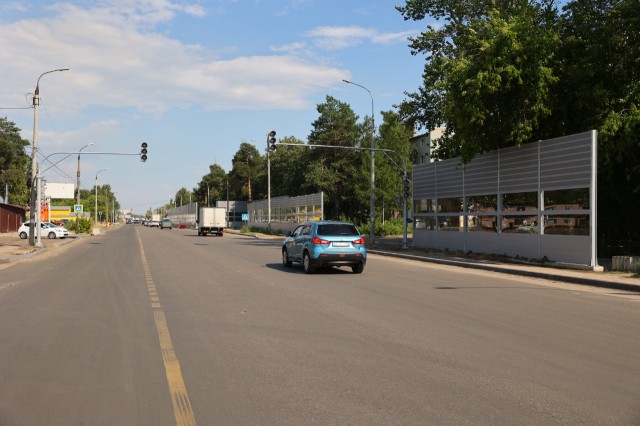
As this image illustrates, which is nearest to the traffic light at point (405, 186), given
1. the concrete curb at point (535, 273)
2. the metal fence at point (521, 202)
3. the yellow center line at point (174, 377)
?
the metal fence at point (521, 202)

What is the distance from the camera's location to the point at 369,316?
32.5 feet

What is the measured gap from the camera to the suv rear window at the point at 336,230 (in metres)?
17.7

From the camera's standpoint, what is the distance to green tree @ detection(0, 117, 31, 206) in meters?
87.9

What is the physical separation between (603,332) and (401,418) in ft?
17.3

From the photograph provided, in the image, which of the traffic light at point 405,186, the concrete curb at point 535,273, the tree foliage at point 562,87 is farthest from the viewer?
the traffic light at point 405,186

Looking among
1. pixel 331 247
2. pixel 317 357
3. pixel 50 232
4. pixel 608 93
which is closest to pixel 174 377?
pixel 317 357

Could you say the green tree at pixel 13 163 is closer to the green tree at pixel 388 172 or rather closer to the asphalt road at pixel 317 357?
the green tree at pixel 388 172

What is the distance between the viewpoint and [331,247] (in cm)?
1742

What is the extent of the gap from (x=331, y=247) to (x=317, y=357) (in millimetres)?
10546

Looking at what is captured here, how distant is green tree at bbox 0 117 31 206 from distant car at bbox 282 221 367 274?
8230cm

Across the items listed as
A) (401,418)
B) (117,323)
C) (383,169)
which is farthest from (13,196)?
(401,418)

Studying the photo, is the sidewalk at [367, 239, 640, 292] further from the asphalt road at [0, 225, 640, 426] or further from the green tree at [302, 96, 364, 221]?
the green tree at [302, 96, 364, 221]

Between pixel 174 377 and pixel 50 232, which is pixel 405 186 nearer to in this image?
pixel 174 377

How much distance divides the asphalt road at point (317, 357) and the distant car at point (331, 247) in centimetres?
362
